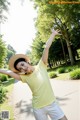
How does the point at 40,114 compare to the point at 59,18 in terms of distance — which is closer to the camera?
the point at 40,114

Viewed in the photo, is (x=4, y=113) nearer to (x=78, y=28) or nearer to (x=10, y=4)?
(x=10, y=4)

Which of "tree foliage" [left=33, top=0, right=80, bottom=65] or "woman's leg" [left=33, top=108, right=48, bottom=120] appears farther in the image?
"tree foliage" [left=33, top=0, right=80, bottom=65]

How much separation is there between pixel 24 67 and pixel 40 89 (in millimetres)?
428

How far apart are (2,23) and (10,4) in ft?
4.10

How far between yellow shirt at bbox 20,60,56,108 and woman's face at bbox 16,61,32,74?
83 mm

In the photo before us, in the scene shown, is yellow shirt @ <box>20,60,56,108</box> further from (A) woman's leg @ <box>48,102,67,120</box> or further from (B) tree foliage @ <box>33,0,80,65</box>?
(B) tree foliage @ <box>33,0,80,65</box>

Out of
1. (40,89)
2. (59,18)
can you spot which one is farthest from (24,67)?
(59,18)

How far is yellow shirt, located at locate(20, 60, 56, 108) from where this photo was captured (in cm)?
431

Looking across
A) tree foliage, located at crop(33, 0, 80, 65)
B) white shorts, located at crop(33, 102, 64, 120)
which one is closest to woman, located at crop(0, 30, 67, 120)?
white shorts, located at crop(33, 102, 64, 120)

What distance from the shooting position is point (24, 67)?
4387 mm

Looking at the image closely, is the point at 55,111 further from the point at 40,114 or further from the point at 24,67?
the point at 24,67

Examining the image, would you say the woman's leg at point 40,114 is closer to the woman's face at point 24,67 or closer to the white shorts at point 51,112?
the white shorts at point 51,112

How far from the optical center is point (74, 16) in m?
41.8

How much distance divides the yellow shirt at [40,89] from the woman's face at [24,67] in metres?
0.08
